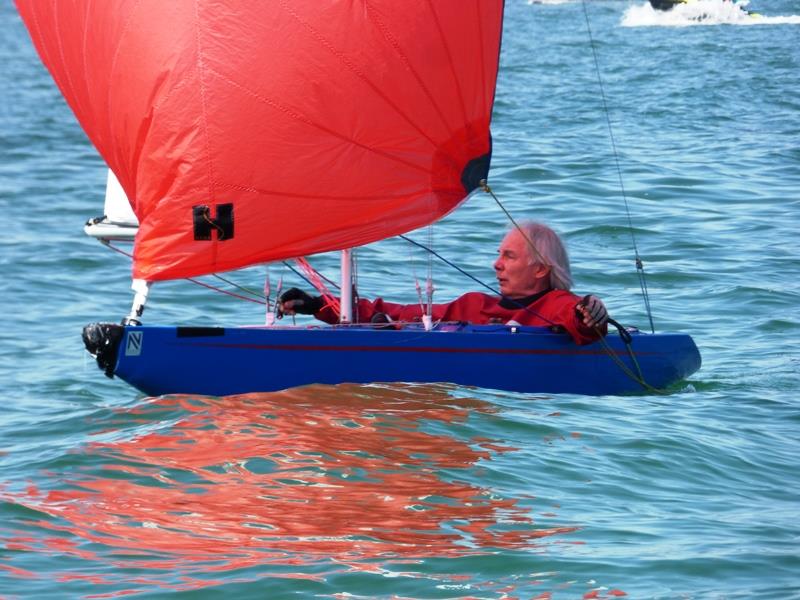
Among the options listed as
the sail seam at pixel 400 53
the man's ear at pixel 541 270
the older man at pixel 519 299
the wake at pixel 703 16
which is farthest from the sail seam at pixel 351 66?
the wake at pixel 703 16

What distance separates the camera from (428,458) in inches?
245

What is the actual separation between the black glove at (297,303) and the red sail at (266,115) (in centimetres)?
75

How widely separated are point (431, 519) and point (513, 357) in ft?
6.41

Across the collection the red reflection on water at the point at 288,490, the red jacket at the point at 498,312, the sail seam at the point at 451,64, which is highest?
the sail seam at the point at 451,64

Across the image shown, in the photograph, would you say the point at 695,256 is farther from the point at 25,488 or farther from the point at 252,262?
the point at 25,488

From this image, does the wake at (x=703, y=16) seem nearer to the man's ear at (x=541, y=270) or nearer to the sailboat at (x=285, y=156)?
the man's ear at (x=541, y=270)

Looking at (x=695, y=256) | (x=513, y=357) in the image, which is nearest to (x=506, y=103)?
(x=695, y=256)

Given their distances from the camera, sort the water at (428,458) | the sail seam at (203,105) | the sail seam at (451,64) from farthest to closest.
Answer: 1. the sail seam at (451,64)
2. the sail seam at (203,105)
3. the water at (428,458)

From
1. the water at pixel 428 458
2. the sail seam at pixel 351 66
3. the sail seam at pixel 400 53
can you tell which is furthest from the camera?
the sail seam at pixel 400 53

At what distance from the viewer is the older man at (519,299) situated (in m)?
7.41

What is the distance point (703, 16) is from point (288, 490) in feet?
104

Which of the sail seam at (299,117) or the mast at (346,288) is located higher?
the sail seam at (299,117)

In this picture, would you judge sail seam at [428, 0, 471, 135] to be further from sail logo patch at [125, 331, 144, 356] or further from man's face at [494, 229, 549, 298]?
sail logo patch at [125, 331, 144, 356]

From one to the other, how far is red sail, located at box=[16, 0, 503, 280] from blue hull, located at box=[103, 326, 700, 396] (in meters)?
0.39
